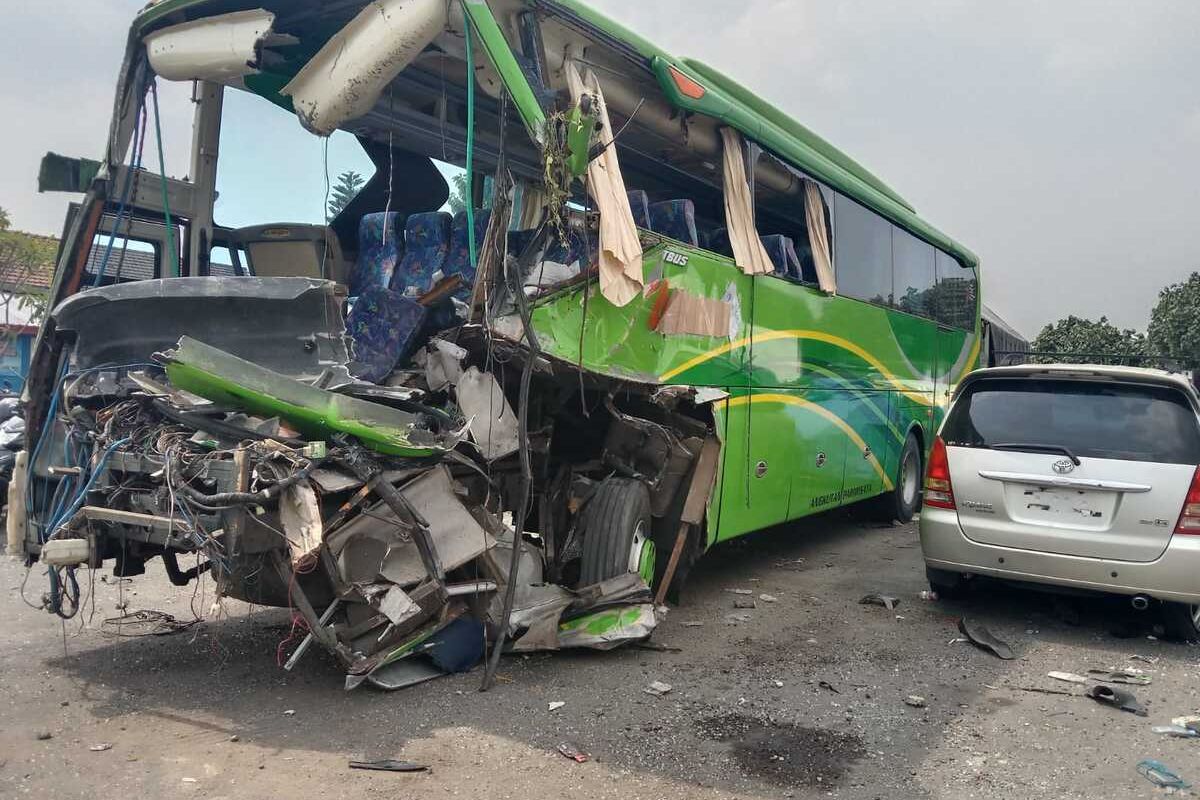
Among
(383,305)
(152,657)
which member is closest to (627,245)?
(383,305)

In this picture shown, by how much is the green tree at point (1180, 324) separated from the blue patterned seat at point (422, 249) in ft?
107

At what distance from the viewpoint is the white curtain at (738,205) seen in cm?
643

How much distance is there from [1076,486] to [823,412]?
2860mm

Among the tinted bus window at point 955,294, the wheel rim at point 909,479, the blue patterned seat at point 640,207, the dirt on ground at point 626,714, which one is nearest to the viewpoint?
the dirt on ground at point 626,714

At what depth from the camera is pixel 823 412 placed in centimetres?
822

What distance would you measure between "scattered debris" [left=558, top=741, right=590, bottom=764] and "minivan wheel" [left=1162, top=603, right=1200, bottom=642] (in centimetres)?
403

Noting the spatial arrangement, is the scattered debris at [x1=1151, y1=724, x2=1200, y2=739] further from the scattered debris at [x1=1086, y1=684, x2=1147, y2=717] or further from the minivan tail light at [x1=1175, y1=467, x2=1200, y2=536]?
the minivan tail light at [x1=1175, y1=467, x2=1200, y2=536]

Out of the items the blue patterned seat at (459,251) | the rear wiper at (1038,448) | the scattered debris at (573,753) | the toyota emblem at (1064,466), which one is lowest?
the scattered debris at (573,753)

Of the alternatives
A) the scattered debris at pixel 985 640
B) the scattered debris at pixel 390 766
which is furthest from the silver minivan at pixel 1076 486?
the scattered debris at pixel 390 766

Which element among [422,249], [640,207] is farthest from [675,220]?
[422,249]

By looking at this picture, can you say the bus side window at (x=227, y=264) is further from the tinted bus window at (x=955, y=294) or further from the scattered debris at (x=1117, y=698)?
the tinted bus window at (x=955, y=294)

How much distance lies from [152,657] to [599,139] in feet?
12.5

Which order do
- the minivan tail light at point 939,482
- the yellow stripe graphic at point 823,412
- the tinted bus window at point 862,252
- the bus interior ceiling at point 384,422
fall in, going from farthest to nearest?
the tinted bus window at point 862,252 < the yellow stripe graphic at point 823,412 < the minivan tail light at point 939,482 < the bus interior ceiling at point 384,422

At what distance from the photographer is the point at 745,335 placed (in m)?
6.72
